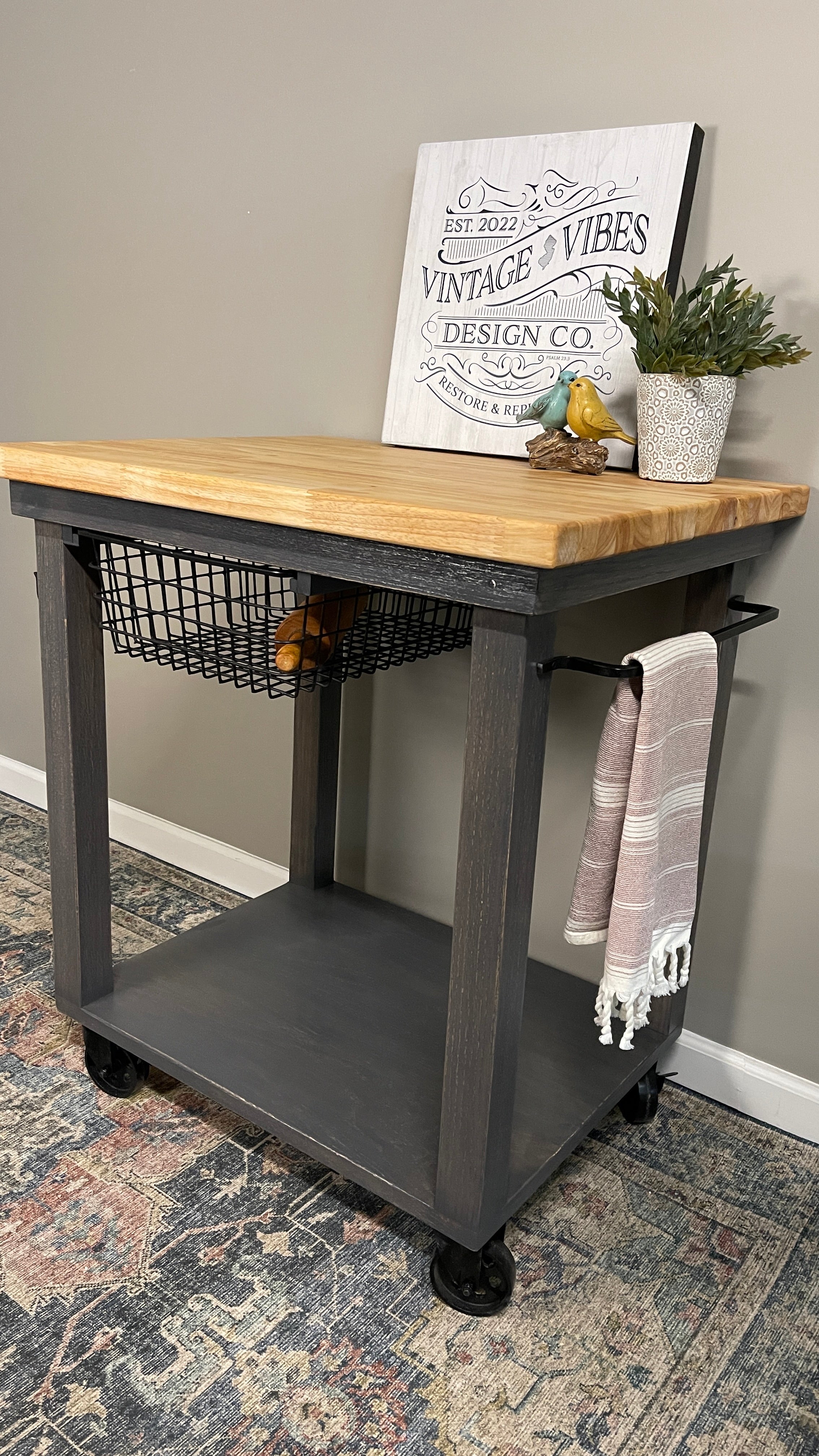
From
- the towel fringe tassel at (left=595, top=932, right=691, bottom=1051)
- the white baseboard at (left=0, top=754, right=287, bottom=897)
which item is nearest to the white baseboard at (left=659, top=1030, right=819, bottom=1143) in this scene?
the towel fringe tassel at (left=595, top=932, right=691, bottom=1051)

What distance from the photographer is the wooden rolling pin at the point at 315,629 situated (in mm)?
1266

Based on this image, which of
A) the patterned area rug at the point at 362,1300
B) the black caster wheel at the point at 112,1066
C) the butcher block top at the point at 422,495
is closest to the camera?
the butcher block top at the point at 422,495

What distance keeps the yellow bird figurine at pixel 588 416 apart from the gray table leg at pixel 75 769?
622 mm

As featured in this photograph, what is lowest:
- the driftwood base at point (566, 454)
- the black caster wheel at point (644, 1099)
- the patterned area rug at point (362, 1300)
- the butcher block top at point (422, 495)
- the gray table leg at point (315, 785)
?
the patterned area rug at point (362, 1300)

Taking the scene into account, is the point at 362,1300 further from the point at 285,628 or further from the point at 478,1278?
the point at 285,628

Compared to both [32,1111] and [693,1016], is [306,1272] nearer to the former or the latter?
[32,1111]

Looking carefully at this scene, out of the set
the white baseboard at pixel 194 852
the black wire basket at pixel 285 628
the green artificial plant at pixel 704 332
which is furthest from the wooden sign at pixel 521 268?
the white baseboard at pixel 194 852

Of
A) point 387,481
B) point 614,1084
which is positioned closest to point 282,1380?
→ point 614,1084

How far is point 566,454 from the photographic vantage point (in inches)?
50.8

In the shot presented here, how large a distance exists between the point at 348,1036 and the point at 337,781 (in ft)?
1.73

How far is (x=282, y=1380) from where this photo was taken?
3.56ft

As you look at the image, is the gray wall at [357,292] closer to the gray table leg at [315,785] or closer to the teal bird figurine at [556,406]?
the gray table leg at [315,785]

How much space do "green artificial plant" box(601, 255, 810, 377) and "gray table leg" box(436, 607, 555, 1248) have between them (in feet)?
1.38

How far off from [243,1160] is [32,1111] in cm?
32
